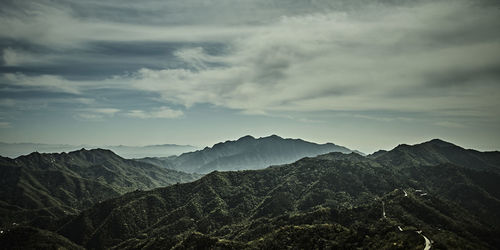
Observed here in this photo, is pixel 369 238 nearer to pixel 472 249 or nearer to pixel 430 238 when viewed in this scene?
pixel 430 238

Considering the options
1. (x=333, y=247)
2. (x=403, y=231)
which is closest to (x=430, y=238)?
(x=403, y=231)

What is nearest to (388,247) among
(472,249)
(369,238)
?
(369,238)

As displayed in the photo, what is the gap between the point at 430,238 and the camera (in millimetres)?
169250

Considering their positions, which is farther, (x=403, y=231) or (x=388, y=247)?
(x=403, y=231)

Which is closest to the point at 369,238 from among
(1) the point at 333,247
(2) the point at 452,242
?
(1) the point at 333,247

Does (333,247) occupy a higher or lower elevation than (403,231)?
lower

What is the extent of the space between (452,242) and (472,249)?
16881mm

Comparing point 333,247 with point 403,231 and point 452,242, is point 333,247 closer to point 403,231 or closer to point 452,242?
point 403,231

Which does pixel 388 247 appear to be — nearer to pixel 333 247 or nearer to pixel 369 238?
pixel 369 238

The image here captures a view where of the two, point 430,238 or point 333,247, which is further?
point 333,247

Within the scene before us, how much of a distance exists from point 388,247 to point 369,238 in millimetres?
28461

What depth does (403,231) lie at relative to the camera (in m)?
193

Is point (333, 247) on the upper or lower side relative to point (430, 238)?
lower

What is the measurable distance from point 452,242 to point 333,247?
237ft
